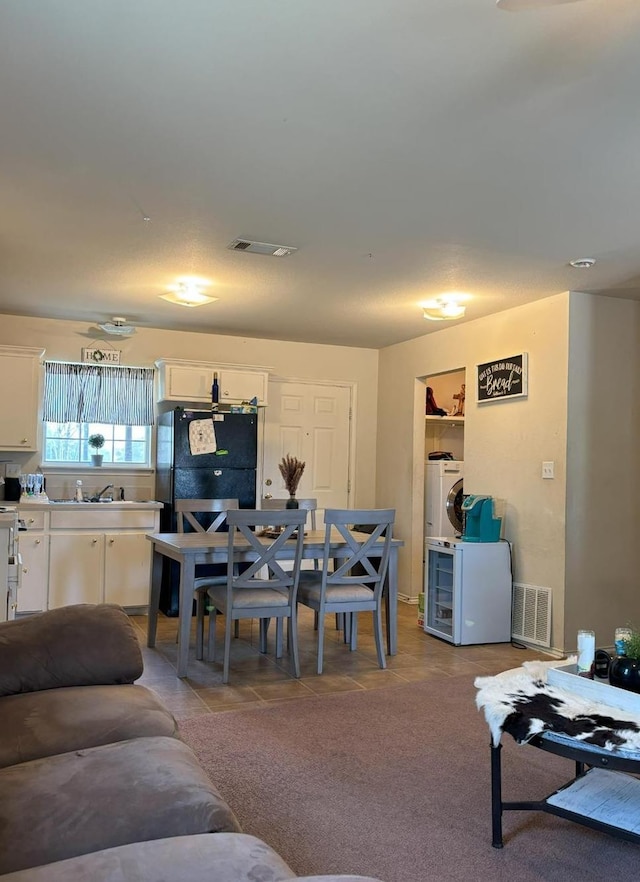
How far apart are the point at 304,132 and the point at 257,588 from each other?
8.14 feet

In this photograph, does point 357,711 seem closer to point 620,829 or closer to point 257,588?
point 257,588

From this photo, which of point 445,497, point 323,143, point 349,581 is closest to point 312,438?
point 445,497

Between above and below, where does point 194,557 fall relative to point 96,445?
below

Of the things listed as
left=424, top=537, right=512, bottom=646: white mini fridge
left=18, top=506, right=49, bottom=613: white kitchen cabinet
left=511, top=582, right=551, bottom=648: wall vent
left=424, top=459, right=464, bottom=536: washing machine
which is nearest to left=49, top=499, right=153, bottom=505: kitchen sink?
left=18, top=506, right=49, bottom=613: white kitchen cabinet

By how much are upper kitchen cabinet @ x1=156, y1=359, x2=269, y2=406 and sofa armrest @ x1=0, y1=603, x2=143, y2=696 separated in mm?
3718

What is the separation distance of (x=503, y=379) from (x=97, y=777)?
4199 millimetres

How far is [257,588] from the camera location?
159 inches

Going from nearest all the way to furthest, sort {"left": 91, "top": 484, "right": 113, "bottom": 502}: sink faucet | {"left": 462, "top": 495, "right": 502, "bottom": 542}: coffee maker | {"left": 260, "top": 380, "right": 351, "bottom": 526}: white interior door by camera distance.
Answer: {"left": 462, "top": 495, "right": 502, "bottom": 542}: coffee maker < {"left": 91, "top": 484, "right": 113, "bottom": 502}: sink faucet < {"left": 260, "top": 380, "right": 351, "bottom": 526}: white interior door

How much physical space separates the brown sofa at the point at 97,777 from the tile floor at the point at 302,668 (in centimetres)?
121

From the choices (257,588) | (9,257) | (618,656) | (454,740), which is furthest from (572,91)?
(9,257)

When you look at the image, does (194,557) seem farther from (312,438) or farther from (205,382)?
(312,438)

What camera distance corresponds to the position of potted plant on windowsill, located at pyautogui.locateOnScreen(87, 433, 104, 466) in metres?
5.98

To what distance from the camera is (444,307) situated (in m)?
4.82

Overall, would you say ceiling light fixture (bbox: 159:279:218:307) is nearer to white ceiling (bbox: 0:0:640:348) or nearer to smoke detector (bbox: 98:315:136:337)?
white ceiling (bbox: 0:0:640:348)
